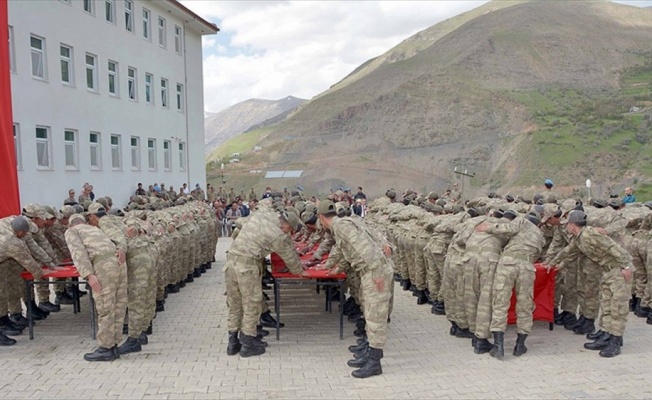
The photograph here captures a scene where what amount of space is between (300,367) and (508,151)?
3322cm

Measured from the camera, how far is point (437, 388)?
18.1 feet

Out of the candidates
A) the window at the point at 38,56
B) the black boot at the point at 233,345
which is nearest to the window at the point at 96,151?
the window at the point at 38,56

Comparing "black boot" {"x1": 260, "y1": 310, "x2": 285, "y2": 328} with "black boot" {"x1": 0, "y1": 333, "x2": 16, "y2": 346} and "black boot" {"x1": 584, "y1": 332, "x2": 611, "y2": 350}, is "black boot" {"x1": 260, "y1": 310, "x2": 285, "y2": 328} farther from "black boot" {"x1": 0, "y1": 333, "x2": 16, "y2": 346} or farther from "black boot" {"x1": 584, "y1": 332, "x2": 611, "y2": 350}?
"black boot" {"x1": 584, "y1": 332, "x2": 611, "y2": 350}

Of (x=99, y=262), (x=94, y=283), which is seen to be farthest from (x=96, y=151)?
(x=94, y=283)

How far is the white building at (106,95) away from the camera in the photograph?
16.4 metres

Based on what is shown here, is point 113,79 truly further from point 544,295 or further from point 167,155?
point 544,295

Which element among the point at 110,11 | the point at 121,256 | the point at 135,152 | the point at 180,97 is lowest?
the point at 121,256

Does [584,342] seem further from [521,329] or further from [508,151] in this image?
[508,151]

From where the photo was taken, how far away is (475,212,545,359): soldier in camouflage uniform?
20.7ft

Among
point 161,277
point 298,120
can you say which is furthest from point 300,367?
point 298,120

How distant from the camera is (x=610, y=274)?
A: 21.2ft

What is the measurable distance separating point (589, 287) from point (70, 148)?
57.1 ft

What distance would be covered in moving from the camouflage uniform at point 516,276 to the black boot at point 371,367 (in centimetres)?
153

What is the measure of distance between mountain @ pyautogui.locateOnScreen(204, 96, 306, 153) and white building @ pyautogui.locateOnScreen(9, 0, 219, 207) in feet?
378
